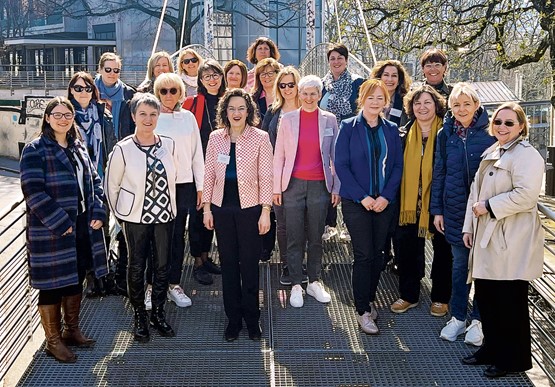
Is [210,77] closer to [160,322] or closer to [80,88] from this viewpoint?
[80,88]

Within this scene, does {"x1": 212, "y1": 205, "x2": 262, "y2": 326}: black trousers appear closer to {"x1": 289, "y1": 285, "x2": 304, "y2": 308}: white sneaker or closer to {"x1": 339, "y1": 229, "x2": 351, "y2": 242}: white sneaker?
{"x1": 289, "y1": 285, "x2": 304, "y2": 308}: white sneaker

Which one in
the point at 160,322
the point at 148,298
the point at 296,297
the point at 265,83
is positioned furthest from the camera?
the point at 265,83

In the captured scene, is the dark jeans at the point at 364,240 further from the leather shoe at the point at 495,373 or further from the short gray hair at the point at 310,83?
the leather shoe at the point at 495,373

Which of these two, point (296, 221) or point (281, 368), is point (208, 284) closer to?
point (296, 221)

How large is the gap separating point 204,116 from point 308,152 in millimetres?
1049

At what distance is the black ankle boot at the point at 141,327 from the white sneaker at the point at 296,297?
48.5 inches

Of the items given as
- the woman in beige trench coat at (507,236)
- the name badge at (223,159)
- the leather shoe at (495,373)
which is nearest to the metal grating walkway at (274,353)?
the leather shoe at (495,373)

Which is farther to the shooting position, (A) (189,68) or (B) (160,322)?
(A) (189,68)

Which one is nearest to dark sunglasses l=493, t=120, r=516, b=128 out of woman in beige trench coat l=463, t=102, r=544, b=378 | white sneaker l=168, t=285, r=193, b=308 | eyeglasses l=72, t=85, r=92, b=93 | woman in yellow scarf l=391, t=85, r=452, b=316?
woman in beige trench coat l=463, t=102, r=544, b=378

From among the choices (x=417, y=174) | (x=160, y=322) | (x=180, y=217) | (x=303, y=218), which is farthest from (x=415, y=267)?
(x=160, y=322)

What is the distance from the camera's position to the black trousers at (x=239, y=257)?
4777mm

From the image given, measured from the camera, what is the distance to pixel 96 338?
4.90 meters

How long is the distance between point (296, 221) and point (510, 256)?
1.82 metres

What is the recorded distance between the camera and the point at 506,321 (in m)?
4.28
